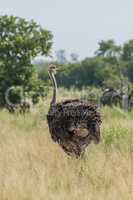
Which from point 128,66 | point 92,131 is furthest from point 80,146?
point 128,66

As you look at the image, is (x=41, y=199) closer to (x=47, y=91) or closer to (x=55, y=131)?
(x=55, y=131)

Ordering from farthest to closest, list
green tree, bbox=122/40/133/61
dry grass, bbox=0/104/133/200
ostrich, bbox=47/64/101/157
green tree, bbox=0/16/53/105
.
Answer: green tree, bbox=122/40/133/61 < green tree, bbox=0/16/53/105 < ostrich, bbox=47/64/101/157 < dry grass, bbox=0/104/133/200

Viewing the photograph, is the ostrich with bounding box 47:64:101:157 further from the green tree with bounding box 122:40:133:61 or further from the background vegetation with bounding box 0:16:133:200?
the green tree with bounding box 122:40:133:61

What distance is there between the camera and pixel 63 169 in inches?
289

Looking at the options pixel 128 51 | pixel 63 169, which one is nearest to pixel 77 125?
pixel 63 169

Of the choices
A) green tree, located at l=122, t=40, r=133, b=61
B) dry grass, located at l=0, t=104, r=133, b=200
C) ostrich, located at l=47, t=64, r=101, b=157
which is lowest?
green tree, located at l=122, t=40, r=133, b=61

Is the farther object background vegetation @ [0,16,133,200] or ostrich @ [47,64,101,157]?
ostrich @ [47,64,101,157]

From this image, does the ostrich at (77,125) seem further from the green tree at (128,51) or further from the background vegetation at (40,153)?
the green tree at (128,51)

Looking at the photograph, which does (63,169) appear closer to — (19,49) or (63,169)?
(63,169)

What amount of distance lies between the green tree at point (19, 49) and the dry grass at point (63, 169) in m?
6.03

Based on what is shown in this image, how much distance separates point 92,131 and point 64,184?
4.14 feet

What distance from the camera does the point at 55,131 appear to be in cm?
787

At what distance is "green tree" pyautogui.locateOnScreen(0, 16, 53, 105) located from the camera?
16375 millimetres

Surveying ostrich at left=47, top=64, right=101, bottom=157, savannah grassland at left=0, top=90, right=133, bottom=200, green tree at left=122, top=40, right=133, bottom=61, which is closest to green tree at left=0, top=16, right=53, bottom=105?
savannah grassland at left=0, top=90, right=133, bottom=200
